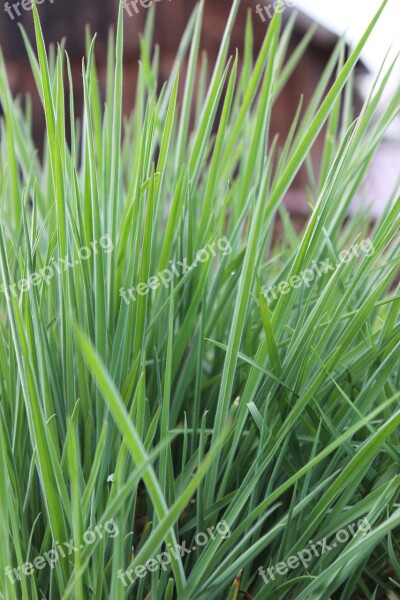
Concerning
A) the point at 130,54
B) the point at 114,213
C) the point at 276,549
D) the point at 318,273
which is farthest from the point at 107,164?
the point at 130,54

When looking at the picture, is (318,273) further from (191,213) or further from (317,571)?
(317,571)

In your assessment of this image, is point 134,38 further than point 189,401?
Yes

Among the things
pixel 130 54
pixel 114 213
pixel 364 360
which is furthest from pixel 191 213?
pixel 130 54

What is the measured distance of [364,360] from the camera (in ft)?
1.61

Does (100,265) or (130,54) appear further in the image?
(130,54)

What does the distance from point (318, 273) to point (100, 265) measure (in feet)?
0.58

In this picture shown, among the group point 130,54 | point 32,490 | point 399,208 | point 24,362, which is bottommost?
point 130,54

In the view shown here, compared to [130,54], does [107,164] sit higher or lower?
higher

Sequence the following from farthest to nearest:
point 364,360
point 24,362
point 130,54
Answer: point 130,54 < point 364,360 < point 24,362

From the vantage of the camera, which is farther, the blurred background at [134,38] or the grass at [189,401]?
the blurred background at [134,38]

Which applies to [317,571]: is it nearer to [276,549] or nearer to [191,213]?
[276,549]

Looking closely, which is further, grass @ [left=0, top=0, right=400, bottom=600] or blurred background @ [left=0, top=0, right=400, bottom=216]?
blurred background @ [left=0, top=0, right=400, bottom=216]

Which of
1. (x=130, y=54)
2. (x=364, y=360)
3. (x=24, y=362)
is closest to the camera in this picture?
(x=24, y=362)

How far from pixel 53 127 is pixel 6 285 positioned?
10cm
